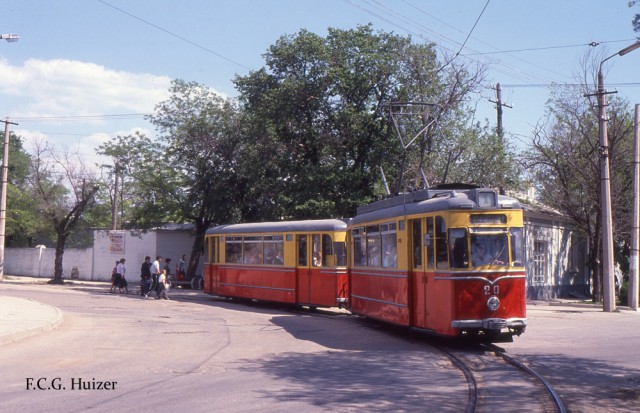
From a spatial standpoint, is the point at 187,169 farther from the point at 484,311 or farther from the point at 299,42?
the point at 484,311

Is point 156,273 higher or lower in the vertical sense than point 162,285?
higher

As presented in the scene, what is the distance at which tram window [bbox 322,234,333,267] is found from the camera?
2005 cm

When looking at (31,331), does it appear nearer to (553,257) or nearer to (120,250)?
(553,257)

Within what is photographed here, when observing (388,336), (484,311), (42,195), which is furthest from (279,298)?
(42,195)

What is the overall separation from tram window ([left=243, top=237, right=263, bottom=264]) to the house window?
1637 centimetres

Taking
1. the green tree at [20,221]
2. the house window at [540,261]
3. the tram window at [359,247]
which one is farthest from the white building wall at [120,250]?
the tram window at [359,247]

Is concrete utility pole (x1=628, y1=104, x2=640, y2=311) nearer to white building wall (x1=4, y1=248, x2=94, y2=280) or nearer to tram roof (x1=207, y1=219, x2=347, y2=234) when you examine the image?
tram roof (x1=207, y1=219, x2=347, y2=234)

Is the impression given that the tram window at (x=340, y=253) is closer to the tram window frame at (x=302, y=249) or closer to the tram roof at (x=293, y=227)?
the tram roof at (x=293, y=227)

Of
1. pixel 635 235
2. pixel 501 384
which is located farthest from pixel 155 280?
pixel 501 384

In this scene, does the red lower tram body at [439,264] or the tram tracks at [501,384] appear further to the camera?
the red lower tram body at [439,264]

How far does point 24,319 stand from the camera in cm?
1653

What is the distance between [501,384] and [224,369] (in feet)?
14.0

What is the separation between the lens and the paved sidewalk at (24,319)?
14.0 meters

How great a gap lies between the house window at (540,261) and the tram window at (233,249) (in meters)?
16.3
